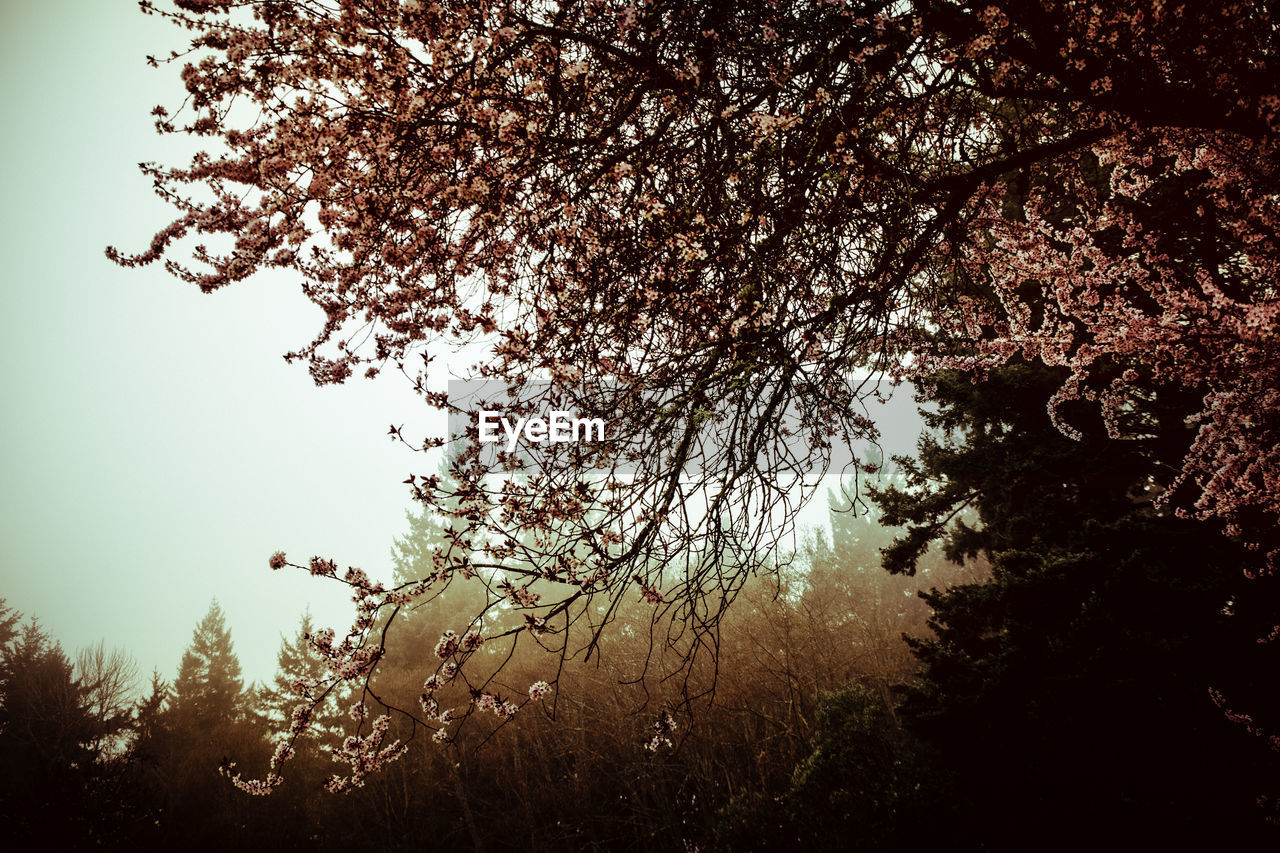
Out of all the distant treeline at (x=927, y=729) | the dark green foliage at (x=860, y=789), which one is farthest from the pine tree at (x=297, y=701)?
the dark green foliage at (x=860, y=789)

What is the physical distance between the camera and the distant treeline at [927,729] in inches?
200

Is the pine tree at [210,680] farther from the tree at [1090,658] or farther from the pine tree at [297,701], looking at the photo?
the tree at [1090,658]

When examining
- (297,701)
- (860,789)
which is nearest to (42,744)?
(297,701)

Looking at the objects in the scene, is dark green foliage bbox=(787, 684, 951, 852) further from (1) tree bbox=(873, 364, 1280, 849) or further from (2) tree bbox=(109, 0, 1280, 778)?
(2) tree bbox=(109, 0, 1280, 778)

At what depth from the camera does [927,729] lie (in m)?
6.35

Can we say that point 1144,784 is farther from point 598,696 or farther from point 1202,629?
point 598,696

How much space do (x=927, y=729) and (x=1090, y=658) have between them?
1974mm

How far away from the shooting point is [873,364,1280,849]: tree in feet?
16.3

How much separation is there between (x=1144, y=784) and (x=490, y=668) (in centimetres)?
2016

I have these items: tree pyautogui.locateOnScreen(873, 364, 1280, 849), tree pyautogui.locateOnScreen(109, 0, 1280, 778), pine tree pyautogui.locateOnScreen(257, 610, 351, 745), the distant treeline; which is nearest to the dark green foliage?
the distant treeline

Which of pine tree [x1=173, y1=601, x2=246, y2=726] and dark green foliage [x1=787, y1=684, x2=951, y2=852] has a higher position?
pine tree [x1=173, y1=601, x2=246, y2=726]

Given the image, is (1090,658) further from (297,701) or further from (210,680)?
(210,680)

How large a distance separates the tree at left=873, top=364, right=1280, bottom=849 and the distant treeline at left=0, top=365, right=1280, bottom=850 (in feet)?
0.07

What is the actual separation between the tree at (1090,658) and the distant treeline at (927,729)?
0.07 feet
